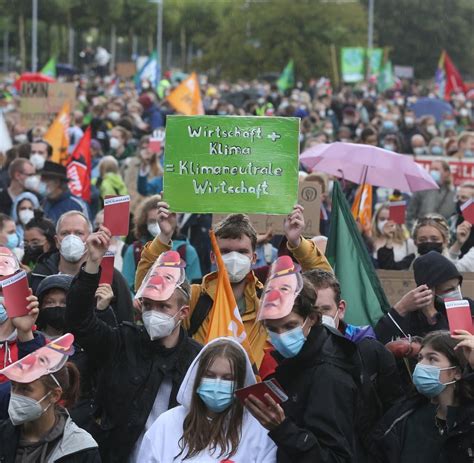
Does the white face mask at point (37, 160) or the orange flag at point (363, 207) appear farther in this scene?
the white face mask at point (37, 160)

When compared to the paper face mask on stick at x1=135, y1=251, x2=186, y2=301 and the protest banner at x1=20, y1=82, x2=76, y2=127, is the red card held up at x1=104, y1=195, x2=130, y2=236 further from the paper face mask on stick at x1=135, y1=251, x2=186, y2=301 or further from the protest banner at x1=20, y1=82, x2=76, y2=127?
the protest banner at x1=20, y1=82, x2=76, y2=127

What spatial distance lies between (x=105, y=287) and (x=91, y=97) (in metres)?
23.2

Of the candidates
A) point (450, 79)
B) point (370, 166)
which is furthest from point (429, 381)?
point (450, 79)

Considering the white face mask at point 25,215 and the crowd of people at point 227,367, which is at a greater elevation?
the crowd of people at point 227,367

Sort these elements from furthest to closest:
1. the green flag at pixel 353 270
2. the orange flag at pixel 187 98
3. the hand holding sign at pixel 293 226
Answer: the orange flag at pixel 187 98 → the green flag at pixel 353 270 → the hand holding sign at pixel 293 226

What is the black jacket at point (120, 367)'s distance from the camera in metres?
5.21

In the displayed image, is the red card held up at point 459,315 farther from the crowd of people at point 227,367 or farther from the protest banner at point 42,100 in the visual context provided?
the protest banner at point 42,100

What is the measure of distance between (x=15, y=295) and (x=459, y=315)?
1.86m

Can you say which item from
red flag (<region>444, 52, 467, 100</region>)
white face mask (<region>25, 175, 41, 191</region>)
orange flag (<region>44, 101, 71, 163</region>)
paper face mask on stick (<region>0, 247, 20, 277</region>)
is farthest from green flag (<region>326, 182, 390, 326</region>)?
red flag (<region>444, 52, 467, 100</region>)

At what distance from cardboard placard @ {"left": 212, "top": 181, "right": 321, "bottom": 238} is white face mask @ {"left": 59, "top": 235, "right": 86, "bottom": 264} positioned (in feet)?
6.17

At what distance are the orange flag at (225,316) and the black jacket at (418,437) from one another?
827 millimetres

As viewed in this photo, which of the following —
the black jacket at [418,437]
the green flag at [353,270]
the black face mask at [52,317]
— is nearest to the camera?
the black jacket at [418,437]

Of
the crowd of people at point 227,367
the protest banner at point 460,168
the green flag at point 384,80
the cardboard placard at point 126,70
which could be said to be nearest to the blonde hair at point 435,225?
the crowd of people at point 227,367

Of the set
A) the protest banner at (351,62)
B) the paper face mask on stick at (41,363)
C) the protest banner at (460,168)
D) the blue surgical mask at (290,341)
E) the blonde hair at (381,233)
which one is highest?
the blue surgical mask at (290,341)
